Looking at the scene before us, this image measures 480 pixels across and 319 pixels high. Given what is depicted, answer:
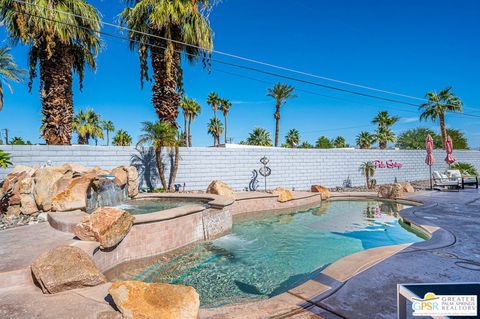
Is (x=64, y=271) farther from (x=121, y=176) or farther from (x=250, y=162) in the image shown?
(x=250, y=162)

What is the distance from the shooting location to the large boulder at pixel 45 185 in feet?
24.1

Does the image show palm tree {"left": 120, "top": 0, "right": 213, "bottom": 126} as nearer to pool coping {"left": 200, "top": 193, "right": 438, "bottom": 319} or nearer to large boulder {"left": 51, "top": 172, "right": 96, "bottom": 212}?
Result: large boulder {"left": 51, "top": 172, "right": 96, "bottom": 212}

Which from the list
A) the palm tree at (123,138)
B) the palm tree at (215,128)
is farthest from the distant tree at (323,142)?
the palm tree at (123,138)

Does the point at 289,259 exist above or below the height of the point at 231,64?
below

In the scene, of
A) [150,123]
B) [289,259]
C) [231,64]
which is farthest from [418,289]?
[150,123]

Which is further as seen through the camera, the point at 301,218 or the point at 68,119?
the point at 68,119

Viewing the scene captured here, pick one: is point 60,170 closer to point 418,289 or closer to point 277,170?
point 418,289

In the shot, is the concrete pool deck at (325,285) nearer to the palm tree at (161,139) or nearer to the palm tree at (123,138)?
the palm tree at (161,139)

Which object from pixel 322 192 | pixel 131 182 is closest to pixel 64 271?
pixel 131 182

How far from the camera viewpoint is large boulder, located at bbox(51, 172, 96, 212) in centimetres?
682

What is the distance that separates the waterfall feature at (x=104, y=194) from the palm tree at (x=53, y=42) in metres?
4.43

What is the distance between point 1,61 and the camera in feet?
57.7

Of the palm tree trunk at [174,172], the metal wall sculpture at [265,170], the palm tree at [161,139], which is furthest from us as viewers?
the metal wall sculpture at [265,170]

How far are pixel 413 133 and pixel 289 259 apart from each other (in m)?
54.8
